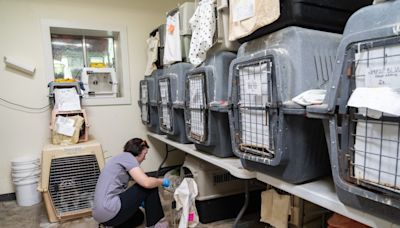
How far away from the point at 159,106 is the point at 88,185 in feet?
3.34

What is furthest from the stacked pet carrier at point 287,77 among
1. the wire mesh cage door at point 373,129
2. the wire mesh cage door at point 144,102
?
the wire mesh cage door at point 144,102

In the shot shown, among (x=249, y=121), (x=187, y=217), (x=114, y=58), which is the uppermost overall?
(x=114, y=58)

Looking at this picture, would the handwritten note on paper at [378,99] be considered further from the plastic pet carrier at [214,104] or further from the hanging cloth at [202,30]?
the hanging cloth at [202,30]

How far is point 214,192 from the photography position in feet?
7.39

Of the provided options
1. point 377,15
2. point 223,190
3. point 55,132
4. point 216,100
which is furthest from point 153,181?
point 377,15

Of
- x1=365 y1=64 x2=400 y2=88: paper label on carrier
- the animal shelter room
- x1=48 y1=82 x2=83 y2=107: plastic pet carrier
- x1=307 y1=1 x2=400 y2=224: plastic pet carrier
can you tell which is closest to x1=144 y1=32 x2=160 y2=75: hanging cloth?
the animal shelter room

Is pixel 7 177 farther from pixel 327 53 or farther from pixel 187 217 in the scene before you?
pixel 327 53

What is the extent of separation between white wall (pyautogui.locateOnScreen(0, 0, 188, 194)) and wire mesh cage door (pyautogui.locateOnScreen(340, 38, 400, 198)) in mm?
2865

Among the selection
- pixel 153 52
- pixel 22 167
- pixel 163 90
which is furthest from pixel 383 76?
pixel 22 167

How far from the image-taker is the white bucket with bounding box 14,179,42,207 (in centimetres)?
268

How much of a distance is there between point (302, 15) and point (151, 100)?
6.81ft

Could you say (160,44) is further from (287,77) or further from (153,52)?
(287,77)

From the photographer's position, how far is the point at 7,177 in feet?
9.25

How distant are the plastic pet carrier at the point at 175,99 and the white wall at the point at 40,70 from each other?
3.37 feet
